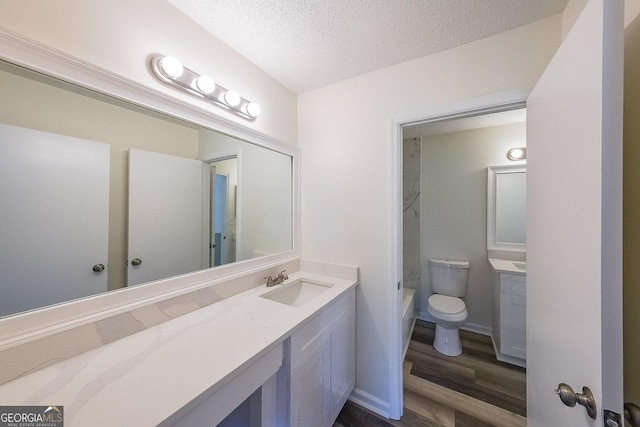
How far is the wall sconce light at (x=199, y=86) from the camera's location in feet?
3.22

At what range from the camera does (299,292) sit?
1.66 metres

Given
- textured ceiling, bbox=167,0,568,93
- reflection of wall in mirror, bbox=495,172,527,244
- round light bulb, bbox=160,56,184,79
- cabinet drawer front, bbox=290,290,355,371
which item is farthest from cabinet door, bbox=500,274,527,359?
round light bulb, bbox=160,56,184,79

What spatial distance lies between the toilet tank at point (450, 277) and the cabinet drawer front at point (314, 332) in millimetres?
1639

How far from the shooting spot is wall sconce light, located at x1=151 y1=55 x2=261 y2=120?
0.98m

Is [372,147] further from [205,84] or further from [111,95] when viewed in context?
[111,95]

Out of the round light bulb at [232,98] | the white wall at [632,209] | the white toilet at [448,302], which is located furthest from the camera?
the white toilet at [448,302]

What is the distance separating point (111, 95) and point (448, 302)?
9.48ft

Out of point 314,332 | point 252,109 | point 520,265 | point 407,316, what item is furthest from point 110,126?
point 520,265

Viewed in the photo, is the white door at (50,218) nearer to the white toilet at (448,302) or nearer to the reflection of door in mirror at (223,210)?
the reflection of door in mirror at (223,210)

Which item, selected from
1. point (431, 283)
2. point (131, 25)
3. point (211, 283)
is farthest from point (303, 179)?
point (431, 283)

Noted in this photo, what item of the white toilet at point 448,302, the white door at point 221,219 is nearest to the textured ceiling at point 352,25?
the white door at point 221,219

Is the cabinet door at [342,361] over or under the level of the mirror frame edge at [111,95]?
under

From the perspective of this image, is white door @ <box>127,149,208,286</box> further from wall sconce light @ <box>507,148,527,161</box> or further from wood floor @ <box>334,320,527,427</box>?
wall sconce light @ <box>507,148,527,161</box>

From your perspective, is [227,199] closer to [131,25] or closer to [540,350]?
[131,25]
